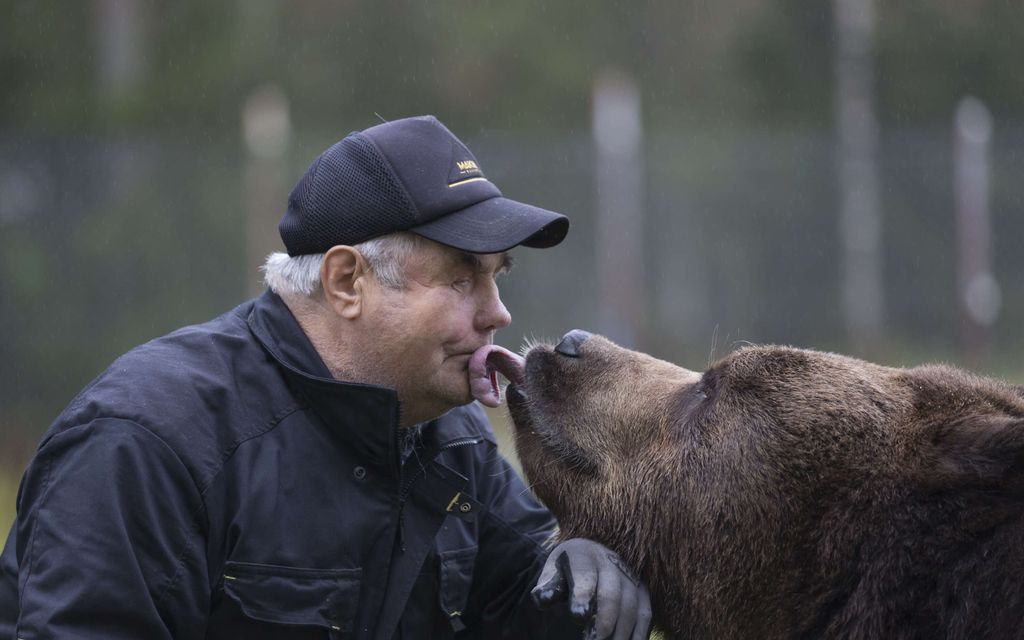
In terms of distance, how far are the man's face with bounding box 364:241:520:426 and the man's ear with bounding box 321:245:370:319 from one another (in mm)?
35

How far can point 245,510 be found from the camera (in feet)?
11.6

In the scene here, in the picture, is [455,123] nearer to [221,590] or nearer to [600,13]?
[600,13]

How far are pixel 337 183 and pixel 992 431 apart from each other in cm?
191

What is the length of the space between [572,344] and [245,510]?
109 centimetres

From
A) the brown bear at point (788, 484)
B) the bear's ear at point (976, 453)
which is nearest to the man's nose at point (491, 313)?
the brown bear at point (788, 484)

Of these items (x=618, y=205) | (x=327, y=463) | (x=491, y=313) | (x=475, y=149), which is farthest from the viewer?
(x=475, y=149)

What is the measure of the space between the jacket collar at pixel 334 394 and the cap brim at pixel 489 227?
1.54 feet

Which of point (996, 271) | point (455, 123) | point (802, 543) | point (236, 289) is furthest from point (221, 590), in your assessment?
point (455, 123)

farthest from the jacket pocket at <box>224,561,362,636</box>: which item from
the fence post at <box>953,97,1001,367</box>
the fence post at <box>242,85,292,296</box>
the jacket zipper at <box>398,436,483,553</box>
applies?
the fence post at <box>953,97,1001,367</box>

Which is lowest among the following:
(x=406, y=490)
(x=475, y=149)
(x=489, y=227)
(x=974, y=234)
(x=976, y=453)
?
(x=974, y=234)

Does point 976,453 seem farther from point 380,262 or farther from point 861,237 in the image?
point 861,237

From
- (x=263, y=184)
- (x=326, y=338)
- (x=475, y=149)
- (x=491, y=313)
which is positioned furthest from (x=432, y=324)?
(x=475, y=149)

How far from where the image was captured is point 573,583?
3.49m

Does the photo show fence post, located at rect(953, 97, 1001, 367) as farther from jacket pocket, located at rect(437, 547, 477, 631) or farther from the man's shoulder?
the man's shoulder
